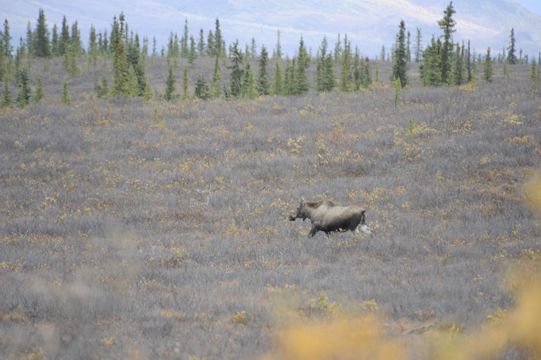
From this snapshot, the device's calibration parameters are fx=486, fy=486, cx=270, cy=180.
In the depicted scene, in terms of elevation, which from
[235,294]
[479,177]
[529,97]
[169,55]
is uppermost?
[169,55]

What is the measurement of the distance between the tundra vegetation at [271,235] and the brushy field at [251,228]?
59 mm

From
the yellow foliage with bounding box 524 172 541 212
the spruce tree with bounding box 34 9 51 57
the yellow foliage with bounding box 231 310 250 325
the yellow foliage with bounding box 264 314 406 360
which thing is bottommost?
the yellow foliage with bounding box 231 310 250 325

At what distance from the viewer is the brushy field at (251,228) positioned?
7.81 meters

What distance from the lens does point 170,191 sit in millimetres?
19000

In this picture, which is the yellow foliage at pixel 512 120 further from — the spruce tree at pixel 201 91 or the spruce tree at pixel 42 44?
the spruce tree at pixel 42 44

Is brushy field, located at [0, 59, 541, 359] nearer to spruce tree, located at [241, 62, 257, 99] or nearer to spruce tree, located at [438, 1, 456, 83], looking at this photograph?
spruce tree, located at [438, 1, 456, 83]

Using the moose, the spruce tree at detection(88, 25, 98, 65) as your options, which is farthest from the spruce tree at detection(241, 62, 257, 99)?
the moose

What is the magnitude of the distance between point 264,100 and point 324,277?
Result: 30838 mm

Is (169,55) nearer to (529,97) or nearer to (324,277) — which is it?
(529,97)

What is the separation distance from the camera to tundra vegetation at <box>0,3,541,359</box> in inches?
287

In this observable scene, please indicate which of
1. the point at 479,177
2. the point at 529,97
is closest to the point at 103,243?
the point at 479,177

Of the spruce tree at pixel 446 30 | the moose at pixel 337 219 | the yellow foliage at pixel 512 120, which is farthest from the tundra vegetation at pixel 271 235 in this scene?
the spruce tree at pixel 446 30

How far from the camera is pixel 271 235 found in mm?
13664

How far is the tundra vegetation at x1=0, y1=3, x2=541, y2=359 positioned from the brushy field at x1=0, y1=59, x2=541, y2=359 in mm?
59
